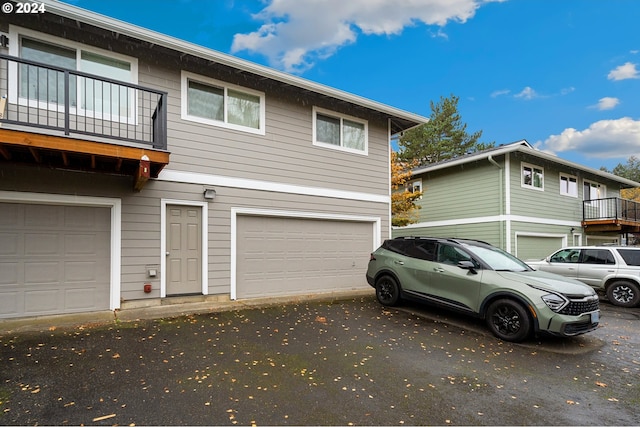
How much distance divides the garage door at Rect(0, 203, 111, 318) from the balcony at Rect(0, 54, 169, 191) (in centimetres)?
88

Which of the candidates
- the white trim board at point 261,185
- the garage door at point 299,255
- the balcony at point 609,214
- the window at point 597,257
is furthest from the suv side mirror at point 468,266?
the balcony at point 609,214

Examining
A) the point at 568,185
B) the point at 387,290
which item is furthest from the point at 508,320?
the point at 568,185

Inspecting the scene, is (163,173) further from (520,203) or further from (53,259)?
(520,203)

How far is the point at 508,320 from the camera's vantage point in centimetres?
519

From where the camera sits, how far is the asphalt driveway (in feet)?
9.45

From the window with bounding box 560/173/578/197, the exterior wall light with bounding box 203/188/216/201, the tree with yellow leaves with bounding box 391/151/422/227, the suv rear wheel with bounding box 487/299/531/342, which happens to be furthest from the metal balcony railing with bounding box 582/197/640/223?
the exterior wall light with bounding box 203/188/216/201

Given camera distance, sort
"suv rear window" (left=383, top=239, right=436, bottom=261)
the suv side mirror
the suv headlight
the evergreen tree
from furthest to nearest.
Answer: the evergreen tree < "suv rear window" (left=383, top=239, right=436, bottom=261) < the suv side mirror < the suv headlight

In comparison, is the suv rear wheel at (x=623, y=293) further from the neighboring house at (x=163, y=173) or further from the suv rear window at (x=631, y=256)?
the neighboring house at (x=163, y=173)

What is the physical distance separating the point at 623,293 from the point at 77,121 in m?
13.0

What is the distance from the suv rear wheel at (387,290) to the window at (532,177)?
29.4 ft

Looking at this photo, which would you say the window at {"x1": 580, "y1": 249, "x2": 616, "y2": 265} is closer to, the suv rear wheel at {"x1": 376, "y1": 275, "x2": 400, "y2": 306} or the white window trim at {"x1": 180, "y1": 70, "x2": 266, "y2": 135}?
the suv rear wheel at {"x1": 376, "y1": 275, "x2": 400, "y2": 306}

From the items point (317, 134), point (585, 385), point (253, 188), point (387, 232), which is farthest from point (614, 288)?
point (253, 188)

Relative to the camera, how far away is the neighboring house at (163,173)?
17.9 feet

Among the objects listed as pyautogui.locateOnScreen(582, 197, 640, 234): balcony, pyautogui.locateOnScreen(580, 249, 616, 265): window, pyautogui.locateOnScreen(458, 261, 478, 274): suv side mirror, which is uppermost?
pyautogui.locateOnScreen(582, 197, 640, 234): balcony
